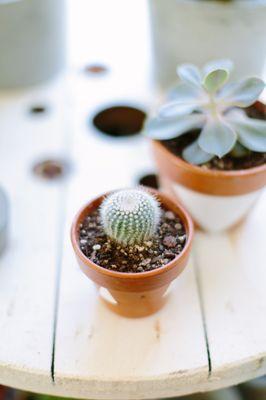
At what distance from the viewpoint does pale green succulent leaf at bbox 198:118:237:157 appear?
79cm

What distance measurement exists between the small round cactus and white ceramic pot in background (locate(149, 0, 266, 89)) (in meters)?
0.48

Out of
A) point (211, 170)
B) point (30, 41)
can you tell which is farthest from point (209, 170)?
point (30, 41)

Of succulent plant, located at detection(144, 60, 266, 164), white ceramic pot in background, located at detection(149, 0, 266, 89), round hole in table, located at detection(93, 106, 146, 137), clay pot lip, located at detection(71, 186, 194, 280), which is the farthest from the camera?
round hole in table, located at detection(93, 106, 146, 137)

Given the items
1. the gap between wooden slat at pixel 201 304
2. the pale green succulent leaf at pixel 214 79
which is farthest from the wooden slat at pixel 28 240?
the pale green succulent leaf at pixel 214 79

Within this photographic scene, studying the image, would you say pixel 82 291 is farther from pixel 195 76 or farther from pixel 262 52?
pixel 262 52

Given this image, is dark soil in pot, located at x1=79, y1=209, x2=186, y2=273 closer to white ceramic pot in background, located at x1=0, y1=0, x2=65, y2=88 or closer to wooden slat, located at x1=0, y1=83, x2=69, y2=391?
wooden slat, located at x1=0, y1=83, x2=69, y2=391

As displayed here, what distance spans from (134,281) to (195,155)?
24 centimetres

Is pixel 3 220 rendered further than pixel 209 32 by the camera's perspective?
No

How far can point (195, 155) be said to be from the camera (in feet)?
2.76

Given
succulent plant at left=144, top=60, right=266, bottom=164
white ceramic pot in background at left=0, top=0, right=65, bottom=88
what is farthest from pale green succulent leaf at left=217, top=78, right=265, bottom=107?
white ceramic pot in background at left=0, top=0, right=65, bottom=88

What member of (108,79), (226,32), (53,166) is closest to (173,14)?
(226,32)

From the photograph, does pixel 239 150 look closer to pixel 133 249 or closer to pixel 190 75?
pixel 190 75

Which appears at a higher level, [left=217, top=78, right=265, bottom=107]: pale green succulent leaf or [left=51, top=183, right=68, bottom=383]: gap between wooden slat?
[left=217, top=78, right=265, bottom=107]: pale green succulent leaf

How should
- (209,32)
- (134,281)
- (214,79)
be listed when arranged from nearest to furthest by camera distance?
(134,281) → (214,79) → (209,32)
